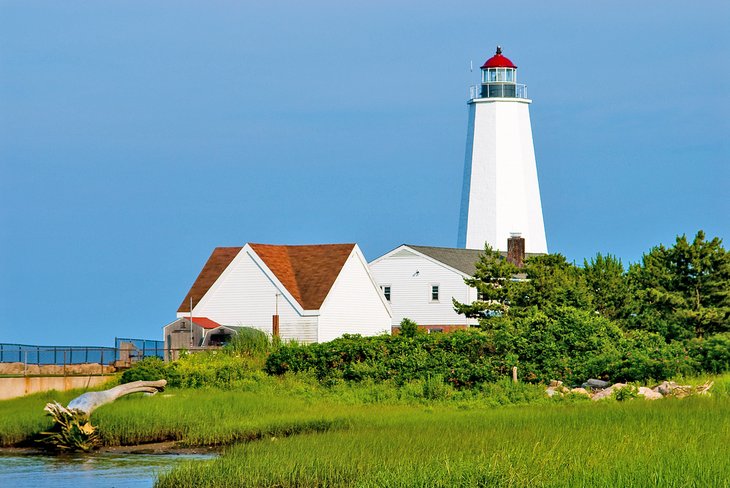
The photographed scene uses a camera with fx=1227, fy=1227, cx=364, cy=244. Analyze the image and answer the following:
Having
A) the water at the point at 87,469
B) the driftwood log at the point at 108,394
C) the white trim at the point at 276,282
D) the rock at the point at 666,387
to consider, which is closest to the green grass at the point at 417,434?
the driftwood log at the point at 108,394

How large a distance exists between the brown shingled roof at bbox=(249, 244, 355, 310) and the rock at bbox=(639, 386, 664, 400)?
22.0m

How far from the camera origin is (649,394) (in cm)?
3209

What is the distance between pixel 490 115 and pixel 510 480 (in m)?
57.8

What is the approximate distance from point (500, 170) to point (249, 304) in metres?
24.3

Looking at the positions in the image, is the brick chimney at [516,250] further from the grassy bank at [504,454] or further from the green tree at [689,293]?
the grassy bank at [504,454]

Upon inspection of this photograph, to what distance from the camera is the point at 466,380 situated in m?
38.8

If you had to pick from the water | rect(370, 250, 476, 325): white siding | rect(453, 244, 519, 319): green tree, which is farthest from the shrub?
rect(370, 250, 476, 325): white siding

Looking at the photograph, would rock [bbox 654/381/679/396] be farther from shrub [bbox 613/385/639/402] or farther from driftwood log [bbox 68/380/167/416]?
driftwood log [bbox 68/380/167/416]

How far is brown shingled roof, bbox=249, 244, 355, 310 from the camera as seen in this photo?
2106 inches

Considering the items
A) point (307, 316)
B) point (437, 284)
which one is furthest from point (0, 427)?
point (437, 284)

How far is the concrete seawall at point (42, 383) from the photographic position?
135ft

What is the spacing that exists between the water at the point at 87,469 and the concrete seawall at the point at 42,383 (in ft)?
43.9

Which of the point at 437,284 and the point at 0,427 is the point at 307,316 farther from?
Result: the point at 0,427

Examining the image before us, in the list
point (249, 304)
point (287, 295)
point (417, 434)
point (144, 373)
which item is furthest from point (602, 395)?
point (249, 304)
